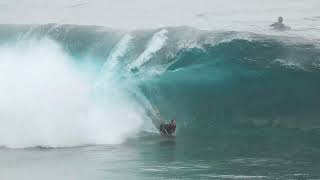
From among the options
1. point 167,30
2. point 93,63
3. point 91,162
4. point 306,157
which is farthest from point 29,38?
point 306,157

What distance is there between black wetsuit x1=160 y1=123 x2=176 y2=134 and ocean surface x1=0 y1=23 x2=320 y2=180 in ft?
1.27

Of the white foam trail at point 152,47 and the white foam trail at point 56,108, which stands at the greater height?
the white foam trail at point 152,47

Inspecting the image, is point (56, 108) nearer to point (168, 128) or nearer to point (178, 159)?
point (168, 128)

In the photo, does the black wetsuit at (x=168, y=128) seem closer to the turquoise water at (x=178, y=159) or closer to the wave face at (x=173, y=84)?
the turquoise water at (x=178, y=159)

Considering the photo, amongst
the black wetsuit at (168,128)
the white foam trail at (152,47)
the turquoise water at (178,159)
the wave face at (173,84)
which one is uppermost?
the white foam trail at (152,47)

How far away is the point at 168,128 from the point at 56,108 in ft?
13.7

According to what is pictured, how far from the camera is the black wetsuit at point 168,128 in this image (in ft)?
63.1

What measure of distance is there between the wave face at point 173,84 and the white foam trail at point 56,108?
0.04m

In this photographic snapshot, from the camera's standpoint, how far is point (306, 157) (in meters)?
14.4

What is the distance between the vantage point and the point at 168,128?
63.3ft

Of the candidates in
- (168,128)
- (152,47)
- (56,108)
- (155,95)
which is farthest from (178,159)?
(152,47)

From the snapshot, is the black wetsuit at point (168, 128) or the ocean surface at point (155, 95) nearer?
the ocean surface at point (155, 95)

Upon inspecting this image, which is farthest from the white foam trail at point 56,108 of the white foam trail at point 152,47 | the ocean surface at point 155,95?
the white foam trail at point 152,47

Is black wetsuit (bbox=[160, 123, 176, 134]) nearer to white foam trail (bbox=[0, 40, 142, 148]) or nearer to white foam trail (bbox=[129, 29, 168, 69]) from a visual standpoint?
white foam trail (bbox=[0, 40, 142, 148])
